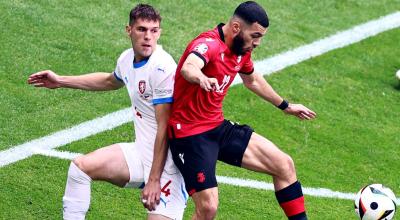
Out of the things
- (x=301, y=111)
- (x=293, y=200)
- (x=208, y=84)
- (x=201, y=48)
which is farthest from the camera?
(x=301, y=111)

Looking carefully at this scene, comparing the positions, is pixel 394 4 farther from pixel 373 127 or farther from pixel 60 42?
pixel 60 42

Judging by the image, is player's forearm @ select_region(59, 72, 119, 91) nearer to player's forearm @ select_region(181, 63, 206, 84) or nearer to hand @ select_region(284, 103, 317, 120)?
player's forearm @ select_region(181, 63, 206, 84)

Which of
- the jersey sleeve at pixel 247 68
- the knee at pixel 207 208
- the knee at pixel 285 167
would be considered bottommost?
the knee at pixel 207 208

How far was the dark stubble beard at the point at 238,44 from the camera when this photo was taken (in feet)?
29.3

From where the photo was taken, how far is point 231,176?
11.1 m

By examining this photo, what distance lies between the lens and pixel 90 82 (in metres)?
9.63

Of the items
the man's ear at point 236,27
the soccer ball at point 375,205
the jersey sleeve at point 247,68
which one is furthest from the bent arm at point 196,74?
the soccer ball at point 375,205

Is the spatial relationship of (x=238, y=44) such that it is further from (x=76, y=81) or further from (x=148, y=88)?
(x=76, y=81)

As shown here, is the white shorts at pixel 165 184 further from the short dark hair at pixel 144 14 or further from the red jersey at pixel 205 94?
the short dark hair at pixel 144 14

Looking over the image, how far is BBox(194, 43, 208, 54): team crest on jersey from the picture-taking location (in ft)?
28.2

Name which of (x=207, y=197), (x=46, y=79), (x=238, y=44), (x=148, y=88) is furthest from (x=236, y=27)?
(x=46, y=79)

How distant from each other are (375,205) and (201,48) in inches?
86.3

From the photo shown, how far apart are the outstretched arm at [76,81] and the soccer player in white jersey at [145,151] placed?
33cm

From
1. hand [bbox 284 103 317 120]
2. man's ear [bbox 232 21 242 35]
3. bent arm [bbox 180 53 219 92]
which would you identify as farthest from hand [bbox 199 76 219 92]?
hand [bbox 284 103 317 120]
